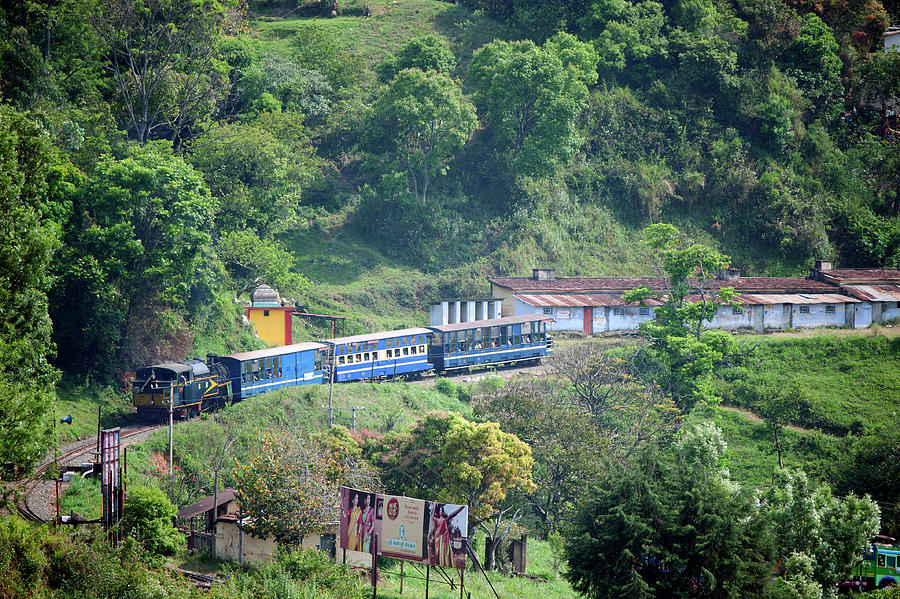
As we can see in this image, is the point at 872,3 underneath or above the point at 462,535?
above

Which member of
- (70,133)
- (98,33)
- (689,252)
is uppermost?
(98,33)

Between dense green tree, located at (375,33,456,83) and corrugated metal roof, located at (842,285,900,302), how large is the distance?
28.4 meters

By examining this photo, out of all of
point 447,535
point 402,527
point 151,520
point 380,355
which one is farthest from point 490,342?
point 447,535

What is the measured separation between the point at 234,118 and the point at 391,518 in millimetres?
36508

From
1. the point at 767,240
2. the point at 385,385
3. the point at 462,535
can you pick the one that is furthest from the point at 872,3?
the point at 462,535

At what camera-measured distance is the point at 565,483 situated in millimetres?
35312

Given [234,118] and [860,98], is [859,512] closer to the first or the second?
[234,118]

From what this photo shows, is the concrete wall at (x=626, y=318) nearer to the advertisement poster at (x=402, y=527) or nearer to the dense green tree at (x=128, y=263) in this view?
the dense green tree at (x=128, y=263)

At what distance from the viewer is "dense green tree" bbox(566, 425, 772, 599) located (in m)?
24.9

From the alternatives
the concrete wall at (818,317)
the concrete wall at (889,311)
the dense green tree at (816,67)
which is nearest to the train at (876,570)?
the concrete wall at (818,317)

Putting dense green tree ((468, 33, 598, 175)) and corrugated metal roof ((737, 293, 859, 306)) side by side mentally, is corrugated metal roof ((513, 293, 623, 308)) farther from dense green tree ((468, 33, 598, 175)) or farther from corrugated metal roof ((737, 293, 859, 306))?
dense green tree ((468, 33, 598, 175))

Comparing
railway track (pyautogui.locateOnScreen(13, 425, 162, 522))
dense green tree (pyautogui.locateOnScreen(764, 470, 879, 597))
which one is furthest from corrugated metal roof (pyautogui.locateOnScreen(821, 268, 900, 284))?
railway track (pyautogui.locateOnScreen(13, 425, 162, 522))

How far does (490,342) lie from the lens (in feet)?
153

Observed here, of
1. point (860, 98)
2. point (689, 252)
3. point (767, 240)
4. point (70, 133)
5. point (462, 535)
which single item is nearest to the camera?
point (462, 535)
